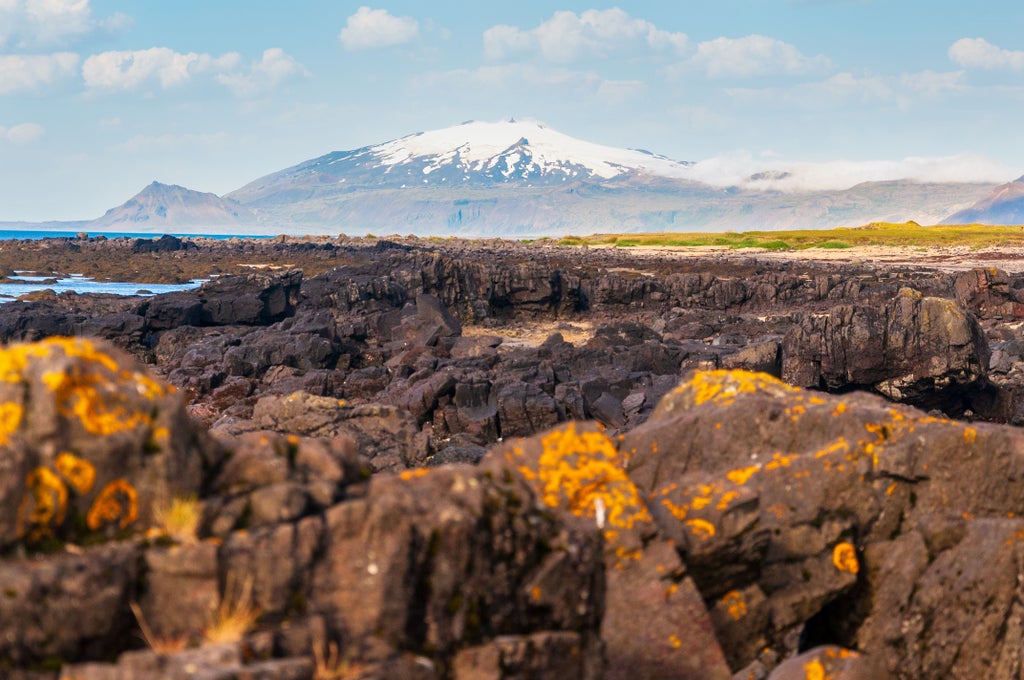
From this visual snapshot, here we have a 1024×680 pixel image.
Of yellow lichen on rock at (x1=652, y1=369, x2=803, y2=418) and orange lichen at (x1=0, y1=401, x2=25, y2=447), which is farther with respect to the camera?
yellow lichen on rock at (x1=652, y1=369, x2=803, y2=418)

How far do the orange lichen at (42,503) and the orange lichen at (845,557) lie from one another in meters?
7.53

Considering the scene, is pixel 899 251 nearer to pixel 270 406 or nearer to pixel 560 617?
pixel 270 406

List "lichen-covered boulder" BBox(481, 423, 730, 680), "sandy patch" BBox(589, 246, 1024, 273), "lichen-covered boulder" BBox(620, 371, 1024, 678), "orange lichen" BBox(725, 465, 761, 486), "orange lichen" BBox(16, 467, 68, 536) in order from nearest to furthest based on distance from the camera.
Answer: "orange lichen" BBox(16, 467, 68, 536)
"lichen-covered boulder" BBox(481, 423, 730, 680)
"lichen-covered boulder" BBox(620, 371, 1024, 678)
"orange lichen" BBox(725, 465, 761, 486)
"sandy patch" BBox(589, 246, 1024, 273)

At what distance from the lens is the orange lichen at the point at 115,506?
20.2 ft

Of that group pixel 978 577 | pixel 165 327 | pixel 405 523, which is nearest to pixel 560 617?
pixel 405 523

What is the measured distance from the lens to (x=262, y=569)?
6.28m

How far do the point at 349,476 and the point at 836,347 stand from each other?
79.0 feet

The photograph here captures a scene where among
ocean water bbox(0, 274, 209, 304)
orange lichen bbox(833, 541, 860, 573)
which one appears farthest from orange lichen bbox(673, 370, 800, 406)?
ocean water bbox(0, 274, 209, 304)

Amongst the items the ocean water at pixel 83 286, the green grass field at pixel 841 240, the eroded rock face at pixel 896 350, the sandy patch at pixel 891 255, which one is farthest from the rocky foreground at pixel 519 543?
the green grass field at pixel 841 240

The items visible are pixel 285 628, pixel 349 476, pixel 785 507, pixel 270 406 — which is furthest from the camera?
pixel 270 406

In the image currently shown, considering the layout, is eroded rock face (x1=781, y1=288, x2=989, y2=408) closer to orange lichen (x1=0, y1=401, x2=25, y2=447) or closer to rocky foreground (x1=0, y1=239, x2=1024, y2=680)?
rocky foreground (x1=0, y1=239, x2=1024, y2=680)

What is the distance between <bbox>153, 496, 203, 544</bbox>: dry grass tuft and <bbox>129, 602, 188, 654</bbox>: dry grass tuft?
54 cm

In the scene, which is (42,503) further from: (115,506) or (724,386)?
(724,386)

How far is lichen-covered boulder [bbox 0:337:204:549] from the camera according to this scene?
19.6 ft
